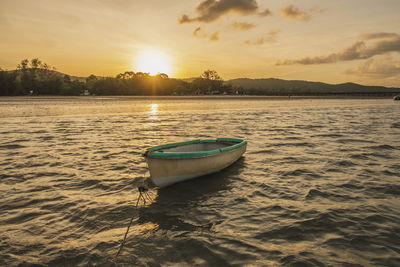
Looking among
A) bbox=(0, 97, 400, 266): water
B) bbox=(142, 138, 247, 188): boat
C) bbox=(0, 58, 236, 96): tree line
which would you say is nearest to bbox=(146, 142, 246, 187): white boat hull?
bbox=(142, 138, 247, 188): boat

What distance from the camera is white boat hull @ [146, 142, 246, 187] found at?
10406mm

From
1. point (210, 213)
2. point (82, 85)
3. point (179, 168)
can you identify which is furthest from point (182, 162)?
point (82, 85)

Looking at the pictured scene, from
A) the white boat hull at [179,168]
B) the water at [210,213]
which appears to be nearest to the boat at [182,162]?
the white boat hull at [179,168]

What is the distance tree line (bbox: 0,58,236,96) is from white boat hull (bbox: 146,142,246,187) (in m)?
144

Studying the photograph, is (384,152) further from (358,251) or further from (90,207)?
(90,207)

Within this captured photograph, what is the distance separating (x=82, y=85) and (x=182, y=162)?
164772mm

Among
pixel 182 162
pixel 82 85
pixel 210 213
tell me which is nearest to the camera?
pixel 210 213

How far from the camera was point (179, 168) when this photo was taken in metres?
10.8

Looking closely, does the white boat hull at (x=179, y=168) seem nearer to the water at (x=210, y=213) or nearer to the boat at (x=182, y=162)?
the boat at (x=182, y=162)

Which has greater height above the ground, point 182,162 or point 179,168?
point 182,162

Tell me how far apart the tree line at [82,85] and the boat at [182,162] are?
14343 centimetres

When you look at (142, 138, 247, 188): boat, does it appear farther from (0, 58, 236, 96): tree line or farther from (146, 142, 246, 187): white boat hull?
(0, 58, 236, 96): tree line

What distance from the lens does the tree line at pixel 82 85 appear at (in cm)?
12662

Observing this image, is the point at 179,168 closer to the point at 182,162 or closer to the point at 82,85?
the point at 182,162
